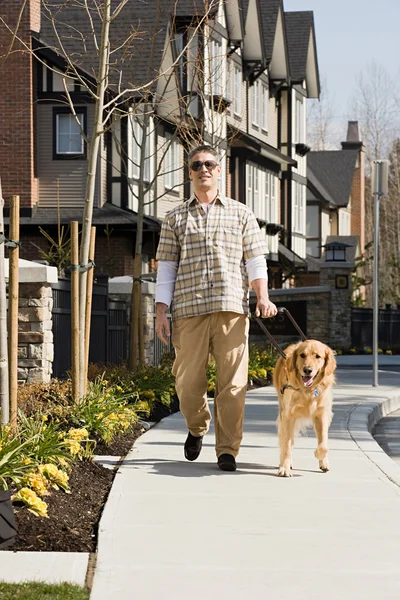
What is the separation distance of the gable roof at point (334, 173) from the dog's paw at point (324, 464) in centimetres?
5442

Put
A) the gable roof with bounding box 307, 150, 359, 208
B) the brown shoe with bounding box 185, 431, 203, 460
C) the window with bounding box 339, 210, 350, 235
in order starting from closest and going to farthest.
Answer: the brown shoe with bounding box 185, 431, 203, 460, the gable roof with bounding box 307, 150, 359, 208, the window with bounding box 339, 210, 350, 235

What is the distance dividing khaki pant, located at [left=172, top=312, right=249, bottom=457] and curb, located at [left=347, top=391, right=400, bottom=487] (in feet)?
4.08

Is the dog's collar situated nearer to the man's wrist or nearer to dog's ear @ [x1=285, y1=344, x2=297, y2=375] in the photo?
dog's ear @ [x1=285, y1=344, x2=297, y2=375]

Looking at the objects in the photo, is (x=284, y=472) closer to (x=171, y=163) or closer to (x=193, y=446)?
(x=193, y=446)

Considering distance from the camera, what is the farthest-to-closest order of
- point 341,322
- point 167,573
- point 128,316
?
point 341,322, point 128,316, point 167,573

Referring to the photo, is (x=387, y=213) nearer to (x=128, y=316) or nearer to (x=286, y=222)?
(x=286, y=222)

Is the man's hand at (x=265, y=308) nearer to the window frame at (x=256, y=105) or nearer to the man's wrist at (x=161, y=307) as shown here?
the man's wrist at (x=161, y=307)

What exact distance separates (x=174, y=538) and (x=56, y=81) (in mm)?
23331

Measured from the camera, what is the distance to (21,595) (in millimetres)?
4984

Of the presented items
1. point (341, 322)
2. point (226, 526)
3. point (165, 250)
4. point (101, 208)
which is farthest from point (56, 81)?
point (226, 526)

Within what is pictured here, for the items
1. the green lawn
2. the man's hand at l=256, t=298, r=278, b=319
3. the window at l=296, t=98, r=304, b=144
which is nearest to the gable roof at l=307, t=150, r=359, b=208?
the window at l=296, t=98, r=304, b=144

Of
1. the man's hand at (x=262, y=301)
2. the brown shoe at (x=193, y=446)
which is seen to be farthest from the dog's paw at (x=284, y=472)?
the man's hand at (x=262, y=301)

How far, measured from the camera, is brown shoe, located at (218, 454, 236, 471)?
342 inches

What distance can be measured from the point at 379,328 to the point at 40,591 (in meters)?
30.1
